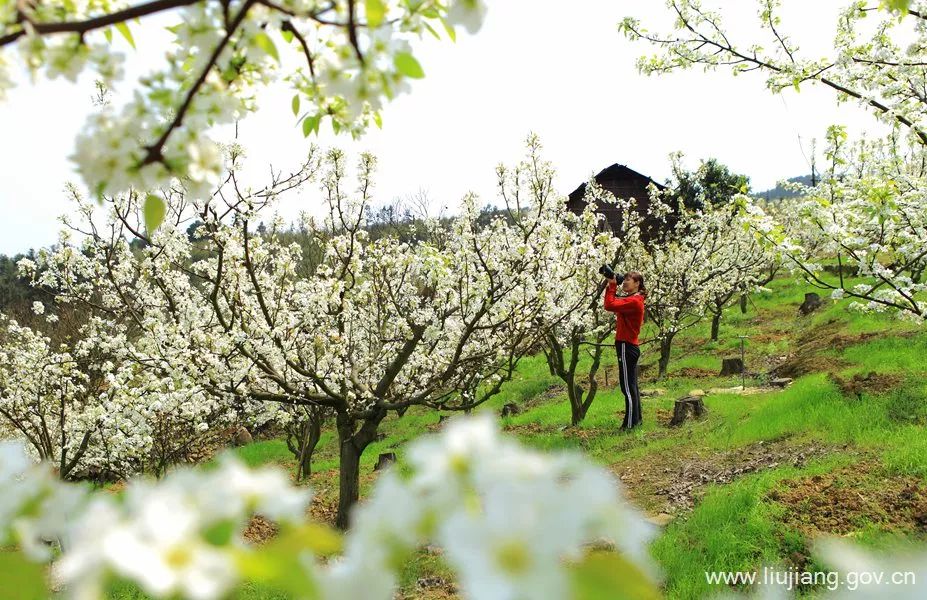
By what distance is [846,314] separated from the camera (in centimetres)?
1314

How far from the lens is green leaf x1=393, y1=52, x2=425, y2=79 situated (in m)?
1.22

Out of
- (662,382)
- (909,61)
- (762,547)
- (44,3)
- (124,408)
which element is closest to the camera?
(44,3)

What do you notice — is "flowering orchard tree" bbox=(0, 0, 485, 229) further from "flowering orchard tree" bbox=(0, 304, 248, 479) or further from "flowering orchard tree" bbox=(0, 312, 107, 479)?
"flowering orchard tree" bbox=(0, 312, 107, 479)

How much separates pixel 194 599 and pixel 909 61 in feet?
21.0

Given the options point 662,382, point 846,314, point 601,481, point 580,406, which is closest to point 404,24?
point 601,481

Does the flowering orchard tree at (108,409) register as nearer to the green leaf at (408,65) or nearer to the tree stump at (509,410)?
the green leaf at (408,65)

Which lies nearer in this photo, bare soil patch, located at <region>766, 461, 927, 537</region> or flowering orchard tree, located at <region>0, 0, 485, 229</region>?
Result: flowering orchard tree, located at <region>0, 0, 485, 229</region>

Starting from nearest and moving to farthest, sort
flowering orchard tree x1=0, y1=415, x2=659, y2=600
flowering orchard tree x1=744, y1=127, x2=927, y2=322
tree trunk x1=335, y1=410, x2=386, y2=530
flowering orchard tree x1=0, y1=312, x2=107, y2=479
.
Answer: flowering orchard tree x1=0, y1=415, x2=659, y2=600 < flowering orchard tree x1=744, y1=127, x2=927, y2=322 < tree trunk x1=335, y1=410, x2=386, y2=530 < flowering orchard tree x1=0, y1=312, x2=107, y2=479

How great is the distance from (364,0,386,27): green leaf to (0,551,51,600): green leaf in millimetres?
1035

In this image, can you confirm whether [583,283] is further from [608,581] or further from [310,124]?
[608,581]

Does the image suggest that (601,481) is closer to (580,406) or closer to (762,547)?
(762,547)

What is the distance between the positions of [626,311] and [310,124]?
22.7 ft

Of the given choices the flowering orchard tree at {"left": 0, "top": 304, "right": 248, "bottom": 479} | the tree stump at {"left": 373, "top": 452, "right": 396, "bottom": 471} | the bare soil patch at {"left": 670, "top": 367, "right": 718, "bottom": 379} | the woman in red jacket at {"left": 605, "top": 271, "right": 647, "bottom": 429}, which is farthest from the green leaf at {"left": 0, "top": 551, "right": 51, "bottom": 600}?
the bare soil patch at {"left": 670, "top": 367, "right": 718, "bottom": 379}

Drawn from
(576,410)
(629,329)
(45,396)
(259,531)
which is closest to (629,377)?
(629,329)
